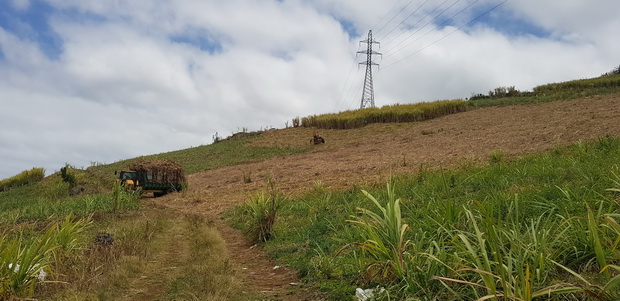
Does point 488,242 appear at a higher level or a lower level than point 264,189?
higher

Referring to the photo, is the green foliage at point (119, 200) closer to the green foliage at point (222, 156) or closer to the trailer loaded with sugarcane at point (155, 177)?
the trailer loaded with sugarcane at point (155, 177)

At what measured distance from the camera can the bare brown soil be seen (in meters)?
6.89

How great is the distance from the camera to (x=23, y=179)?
28.2 metres

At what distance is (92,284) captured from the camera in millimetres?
4359

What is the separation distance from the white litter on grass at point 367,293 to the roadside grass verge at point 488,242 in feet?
0.36

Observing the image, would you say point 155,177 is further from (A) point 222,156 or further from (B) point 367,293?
(B) point 367,293

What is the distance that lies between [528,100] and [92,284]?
29.9 meters

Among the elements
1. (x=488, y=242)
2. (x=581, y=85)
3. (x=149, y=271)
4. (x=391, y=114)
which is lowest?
(x=149, y=271)

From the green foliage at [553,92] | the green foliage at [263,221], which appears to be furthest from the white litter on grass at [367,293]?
the green foliage at [553,92]

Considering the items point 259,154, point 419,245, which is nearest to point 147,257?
point 419,245

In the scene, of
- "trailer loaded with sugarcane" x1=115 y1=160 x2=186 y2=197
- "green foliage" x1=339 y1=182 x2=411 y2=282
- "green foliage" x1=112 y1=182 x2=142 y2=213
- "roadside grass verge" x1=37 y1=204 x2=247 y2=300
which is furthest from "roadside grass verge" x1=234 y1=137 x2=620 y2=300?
"trailer loaded with sugarcane" x1=115 y1=160 x2=186 y2=197

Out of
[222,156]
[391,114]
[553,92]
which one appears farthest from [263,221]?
[553,92]

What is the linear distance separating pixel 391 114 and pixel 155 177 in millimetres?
20186

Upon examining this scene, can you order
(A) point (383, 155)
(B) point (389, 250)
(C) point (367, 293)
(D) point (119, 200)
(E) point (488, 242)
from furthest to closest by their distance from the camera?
1. (A) point (383, 155)
2. (D) point (119, 200)
3. (B) point (389, 250)
4. (C) point (367, 293)
5. (E) point (488, 242)
